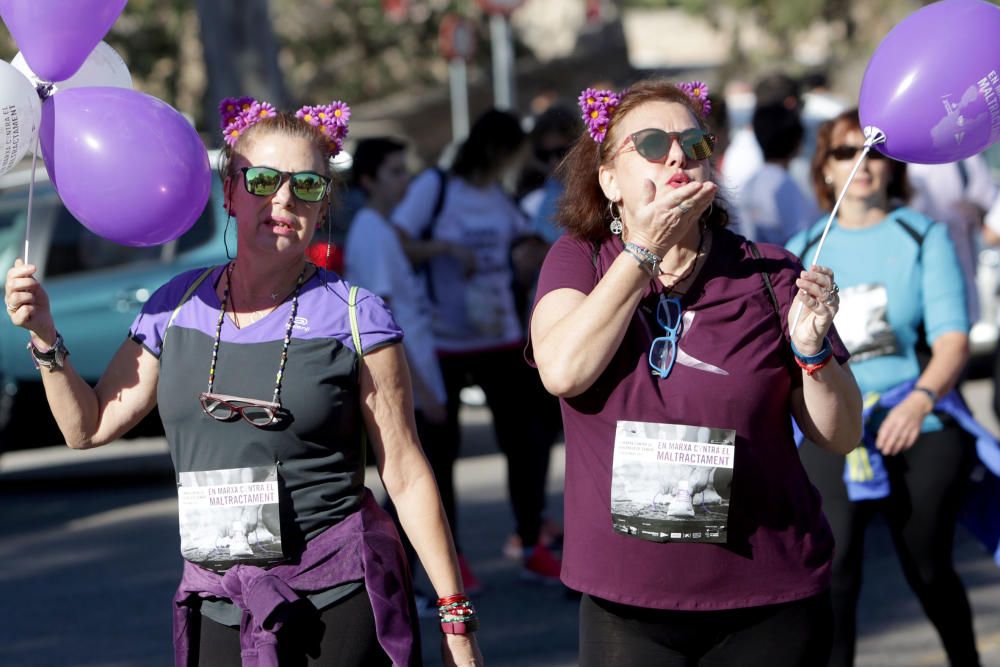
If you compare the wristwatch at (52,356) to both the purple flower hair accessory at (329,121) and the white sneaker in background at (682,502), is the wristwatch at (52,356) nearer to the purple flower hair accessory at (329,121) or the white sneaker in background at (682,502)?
the purple flower hair accessory at (329,121)

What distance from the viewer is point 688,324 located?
3131 mm

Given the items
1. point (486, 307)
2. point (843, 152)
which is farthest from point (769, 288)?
point (486, 307)

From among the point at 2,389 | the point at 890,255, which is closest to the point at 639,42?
the point at 2,389

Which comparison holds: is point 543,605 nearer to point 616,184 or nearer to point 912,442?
point 912,442

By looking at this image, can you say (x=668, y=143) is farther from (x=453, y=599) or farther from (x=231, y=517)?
(x=231, y=517)

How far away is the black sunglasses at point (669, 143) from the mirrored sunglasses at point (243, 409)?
901mm

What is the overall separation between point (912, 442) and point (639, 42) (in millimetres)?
48606

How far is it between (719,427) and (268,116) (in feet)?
3.88

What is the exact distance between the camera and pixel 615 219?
10.8ft

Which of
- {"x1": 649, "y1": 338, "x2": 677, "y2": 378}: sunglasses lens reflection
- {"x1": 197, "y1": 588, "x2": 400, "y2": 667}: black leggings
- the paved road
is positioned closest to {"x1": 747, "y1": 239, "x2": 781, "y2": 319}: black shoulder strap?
{"x1": 649, "y1": 338, "x2": 677, "y2": 378}: sunglasses lens reflection

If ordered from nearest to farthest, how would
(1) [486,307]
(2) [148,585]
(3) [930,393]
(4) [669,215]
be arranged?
(4) [669,215] < (3) [930,393] < (1) [486,307] < (2) [148,585]

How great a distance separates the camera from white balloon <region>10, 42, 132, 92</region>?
3.32 m

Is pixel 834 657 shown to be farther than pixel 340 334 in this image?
Yes

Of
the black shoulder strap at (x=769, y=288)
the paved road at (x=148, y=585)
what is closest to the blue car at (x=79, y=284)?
the paved road at (x=148, y=585)
